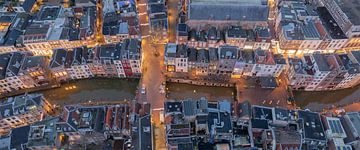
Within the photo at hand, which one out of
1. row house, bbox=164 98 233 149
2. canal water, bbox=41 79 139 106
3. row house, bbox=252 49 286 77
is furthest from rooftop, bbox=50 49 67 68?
row house, bbox=252 49 286 77

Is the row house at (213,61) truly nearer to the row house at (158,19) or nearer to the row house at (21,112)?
the row house at (158,19)

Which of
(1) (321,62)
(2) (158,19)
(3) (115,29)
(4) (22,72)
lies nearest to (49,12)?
(3) (115,29)

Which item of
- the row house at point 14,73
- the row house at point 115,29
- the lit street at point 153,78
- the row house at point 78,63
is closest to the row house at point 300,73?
the lit street at point 153,78

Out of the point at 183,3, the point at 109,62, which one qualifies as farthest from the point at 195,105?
the point at 183,3

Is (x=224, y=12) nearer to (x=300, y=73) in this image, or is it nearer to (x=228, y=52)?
(x=228, y=52)

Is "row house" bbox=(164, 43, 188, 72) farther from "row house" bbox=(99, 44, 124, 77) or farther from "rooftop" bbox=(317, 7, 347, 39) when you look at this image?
"rooftop" bbox=(317, 7, 347, 39)
